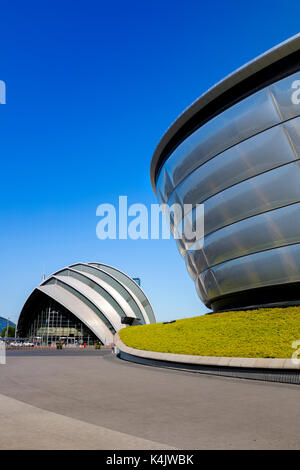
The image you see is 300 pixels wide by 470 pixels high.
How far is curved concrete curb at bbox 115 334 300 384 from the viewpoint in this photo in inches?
434

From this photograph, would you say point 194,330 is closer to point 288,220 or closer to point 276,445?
point 288,220

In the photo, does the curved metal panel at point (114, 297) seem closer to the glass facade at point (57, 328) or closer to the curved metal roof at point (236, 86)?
the glass facade at point (57, 328)

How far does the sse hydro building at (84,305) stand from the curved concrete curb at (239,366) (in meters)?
48.4

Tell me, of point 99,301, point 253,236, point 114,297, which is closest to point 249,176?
point 253,236

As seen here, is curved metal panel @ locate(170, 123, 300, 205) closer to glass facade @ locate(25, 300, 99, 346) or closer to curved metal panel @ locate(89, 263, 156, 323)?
glass facade @ locate(25, 300, 99, 346)

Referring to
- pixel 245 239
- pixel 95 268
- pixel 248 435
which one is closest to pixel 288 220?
pixel 245 239

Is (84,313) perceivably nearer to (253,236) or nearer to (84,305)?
(84,305)

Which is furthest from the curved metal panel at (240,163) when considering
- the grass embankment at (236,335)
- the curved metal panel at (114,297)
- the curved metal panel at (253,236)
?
the curved metal panel at (114,297)

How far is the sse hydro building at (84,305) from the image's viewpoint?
2534 inches

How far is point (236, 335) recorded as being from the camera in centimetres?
1518

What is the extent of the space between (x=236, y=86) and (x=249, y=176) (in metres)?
4.37

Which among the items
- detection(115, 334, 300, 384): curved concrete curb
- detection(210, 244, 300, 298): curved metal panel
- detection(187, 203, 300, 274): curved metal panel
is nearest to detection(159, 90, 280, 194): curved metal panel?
detection(187, 203, 300, 274): curved metal panel

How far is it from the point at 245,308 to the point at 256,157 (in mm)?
7694
